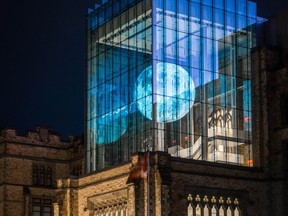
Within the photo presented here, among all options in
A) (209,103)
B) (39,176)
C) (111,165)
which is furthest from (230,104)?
(39,176)

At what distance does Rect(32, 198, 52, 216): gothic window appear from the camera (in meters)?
77.0

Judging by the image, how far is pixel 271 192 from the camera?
2232 inches

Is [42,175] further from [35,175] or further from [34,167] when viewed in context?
[34,167]

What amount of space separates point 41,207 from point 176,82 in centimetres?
2691

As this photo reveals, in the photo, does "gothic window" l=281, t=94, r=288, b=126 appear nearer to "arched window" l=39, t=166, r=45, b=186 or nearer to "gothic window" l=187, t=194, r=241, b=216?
"gothic window" l=187, t=194, r=241, b=216

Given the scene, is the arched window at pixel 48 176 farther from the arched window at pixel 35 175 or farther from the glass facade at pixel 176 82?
the glass facade at pixel 176 82

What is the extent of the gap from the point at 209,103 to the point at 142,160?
7.32 meters

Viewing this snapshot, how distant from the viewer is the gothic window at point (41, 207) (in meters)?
77.0

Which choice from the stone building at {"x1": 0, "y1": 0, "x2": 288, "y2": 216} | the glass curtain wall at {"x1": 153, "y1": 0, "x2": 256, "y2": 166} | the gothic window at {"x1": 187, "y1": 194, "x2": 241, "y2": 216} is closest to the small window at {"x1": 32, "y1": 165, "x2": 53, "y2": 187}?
the stone building at {"x1": 0, "y1": 0, "x2": 288, "y2": 216}

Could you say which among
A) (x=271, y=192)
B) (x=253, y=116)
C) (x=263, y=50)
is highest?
(x=263, y=50)

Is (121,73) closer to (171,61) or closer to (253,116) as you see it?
(171,61)

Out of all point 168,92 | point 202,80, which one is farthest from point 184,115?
point 202,80

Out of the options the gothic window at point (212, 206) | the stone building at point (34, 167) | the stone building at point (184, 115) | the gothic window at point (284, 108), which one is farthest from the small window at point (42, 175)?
the gothic window at point (284, 108)

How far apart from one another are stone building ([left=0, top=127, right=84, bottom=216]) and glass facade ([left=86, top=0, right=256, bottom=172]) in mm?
16211
